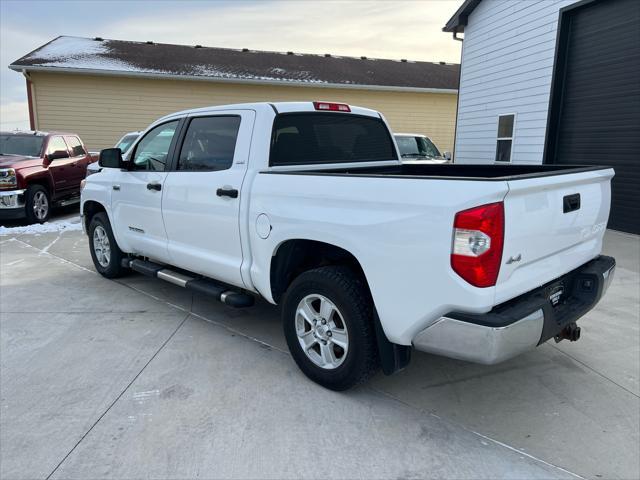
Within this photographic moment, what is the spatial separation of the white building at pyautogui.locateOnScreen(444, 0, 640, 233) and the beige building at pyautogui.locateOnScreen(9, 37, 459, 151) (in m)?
7.08

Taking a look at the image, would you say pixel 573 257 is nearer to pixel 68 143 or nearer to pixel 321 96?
pixel 68 143

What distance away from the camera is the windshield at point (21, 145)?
1063 cm

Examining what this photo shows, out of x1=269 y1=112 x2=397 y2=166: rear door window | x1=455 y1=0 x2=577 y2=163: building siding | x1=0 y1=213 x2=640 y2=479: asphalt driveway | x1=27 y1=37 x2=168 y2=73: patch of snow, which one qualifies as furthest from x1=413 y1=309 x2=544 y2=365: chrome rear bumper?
x1=27 y1=37 x2=168 y2=73: patch of snow

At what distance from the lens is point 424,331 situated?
8.93ft

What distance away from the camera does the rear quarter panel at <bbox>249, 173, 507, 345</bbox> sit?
2523mm

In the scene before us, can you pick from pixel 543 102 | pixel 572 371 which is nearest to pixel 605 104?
pixel 543 102

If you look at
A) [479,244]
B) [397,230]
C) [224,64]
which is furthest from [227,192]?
[224,64]

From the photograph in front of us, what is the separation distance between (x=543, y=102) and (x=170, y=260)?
8757 mm

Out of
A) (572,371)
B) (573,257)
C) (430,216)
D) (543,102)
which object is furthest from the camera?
(543,102)

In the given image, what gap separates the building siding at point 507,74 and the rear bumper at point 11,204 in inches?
406

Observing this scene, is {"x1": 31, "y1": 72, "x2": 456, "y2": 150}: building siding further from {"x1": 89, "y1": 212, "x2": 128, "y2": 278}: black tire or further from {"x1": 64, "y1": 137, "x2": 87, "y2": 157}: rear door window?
{"x1": 89, "y1": 212, "x2": 128, "y2": 278}: black tire

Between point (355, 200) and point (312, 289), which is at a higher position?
point (355, 200)

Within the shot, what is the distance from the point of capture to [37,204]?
33.0 ft

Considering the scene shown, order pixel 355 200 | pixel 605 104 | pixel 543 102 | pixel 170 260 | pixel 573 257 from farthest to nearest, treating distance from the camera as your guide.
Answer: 1. pixel 543 102
2. pixel 605 104
3. pixel 170 260
4. pixel 573 257
5. pixel 355 200
